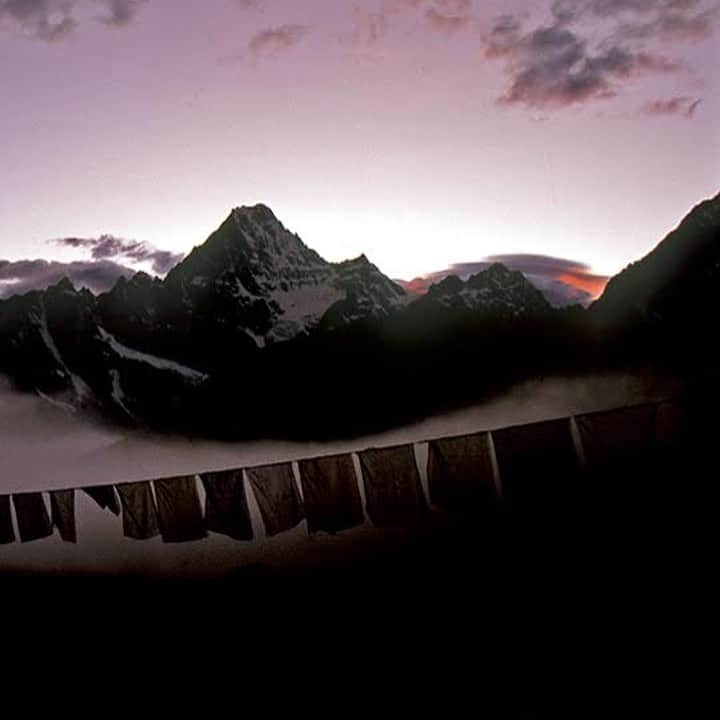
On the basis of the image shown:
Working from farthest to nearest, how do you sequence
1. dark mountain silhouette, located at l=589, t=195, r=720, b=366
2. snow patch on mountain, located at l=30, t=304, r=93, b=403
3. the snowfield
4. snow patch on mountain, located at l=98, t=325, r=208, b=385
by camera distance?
snow patch on mountain, located at l=30, t=304, r=93, b=403
snow patch on mountain, located at l=98, t=325, r=208, b=385
dark mountain silhouette, located at l=589, t=195, r=720, b=366
the snowfield

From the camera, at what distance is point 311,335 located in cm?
11162

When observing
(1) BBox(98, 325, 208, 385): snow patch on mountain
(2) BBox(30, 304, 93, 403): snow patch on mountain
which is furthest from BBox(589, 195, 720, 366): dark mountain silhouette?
(2) BBox(30, 304, 93, 403): snow patch on mountain

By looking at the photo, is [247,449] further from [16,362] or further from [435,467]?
[435,467]

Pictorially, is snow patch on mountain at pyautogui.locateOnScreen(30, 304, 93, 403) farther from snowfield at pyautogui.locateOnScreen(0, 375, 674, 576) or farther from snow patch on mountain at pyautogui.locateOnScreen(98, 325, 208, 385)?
snow patch on mountain at pyautogui.locateOnScreen(98, 325, 208, 385)

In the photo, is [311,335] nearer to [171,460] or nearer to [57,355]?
[57,355]

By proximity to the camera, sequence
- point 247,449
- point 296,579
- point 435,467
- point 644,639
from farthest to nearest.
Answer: point 247,449 → point 296,579 → point 644,639 → point 435,467

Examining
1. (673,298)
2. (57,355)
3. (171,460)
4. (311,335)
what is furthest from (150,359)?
(673,298)

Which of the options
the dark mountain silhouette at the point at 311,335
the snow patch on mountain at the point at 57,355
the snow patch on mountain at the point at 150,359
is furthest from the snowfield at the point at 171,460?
the snow patch on mountain at the point at 150,359

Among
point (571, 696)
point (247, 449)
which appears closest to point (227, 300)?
point (247, 449)

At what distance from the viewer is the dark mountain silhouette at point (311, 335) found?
79625 millimetres

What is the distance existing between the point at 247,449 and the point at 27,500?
62.0 meters

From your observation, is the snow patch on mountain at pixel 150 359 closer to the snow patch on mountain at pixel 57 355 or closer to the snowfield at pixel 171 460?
the snow patch on mountain at pixel 57 355

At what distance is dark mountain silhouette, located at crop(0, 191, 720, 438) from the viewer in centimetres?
7962

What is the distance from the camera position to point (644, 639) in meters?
13.6
